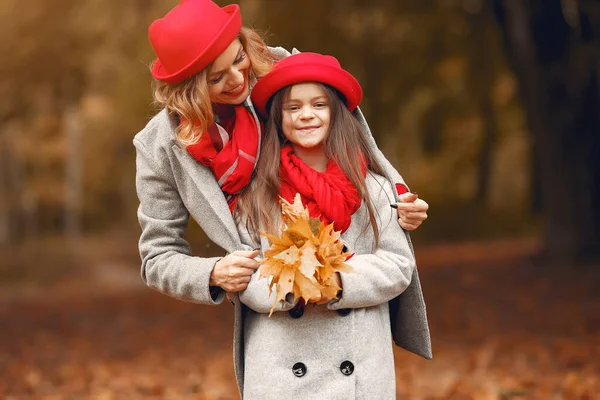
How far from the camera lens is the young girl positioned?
9.39 ft

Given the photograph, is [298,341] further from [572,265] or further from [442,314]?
[572,265]

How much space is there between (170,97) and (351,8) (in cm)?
1322

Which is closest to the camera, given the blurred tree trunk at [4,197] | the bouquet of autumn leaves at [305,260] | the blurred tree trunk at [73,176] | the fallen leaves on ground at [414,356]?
the bouquet of autumn leaves at [305,260]

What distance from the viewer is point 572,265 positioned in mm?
11281

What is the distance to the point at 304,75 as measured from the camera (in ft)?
9.51

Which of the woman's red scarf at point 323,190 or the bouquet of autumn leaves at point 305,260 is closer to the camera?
the bouquet of autumn leaves at point 305,260

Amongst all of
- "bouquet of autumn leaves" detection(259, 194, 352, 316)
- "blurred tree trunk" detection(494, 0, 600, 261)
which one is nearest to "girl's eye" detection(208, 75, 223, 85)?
"bouquet of autumn leaves" detection(259, 194, 352, 316)

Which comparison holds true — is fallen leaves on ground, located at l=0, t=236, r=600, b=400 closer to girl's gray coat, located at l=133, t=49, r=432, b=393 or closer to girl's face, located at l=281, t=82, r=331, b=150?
girl's gray coat, located at l=133, t=49, r=432, b=393

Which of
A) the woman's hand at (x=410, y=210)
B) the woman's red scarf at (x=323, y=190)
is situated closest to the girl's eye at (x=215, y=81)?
→ the woman's red scarf at (x=323, y=190)

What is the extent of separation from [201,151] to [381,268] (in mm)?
728

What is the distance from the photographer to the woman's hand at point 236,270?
110 inches

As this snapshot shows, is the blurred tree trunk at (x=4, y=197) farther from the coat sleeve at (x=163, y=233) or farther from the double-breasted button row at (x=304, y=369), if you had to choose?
the double-breasted button row at (x=304, y=369)

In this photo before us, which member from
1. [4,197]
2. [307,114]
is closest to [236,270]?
[307,114]

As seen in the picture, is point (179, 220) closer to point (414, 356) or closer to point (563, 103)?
point (414, 356)
